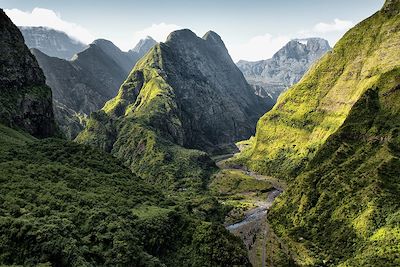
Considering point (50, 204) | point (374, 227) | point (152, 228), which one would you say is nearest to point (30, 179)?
point (50, 204)

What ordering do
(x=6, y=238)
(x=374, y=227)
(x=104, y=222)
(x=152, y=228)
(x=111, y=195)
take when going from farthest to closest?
(x=374, y=227)
(x=111, y=195)
(x=152, y=228)
(x=104, y=222)
(x=6, y=238)

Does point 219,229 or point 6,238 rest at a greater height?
point 6,238

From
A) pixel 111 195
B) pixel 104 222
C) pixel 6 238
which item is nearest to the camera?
pixel 6 238

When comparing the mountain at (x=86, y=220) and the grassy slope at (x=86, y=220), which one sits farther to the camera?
the grassy slope at (x=86, y=220)

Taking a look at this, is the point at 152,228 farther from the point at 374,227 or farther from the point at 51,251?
the point at 374,227

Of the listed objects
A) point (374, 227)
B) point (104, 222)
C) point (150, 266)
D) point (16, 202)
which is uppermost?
point (16, 202)

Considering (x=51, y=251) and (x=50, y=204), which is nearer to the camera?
(x=51, y=251)

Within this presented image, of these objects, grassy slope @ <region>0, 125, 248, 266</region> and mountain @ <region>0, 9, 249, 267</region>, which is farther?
grassy slope @ <region>0, 125, 248, 266</region>
